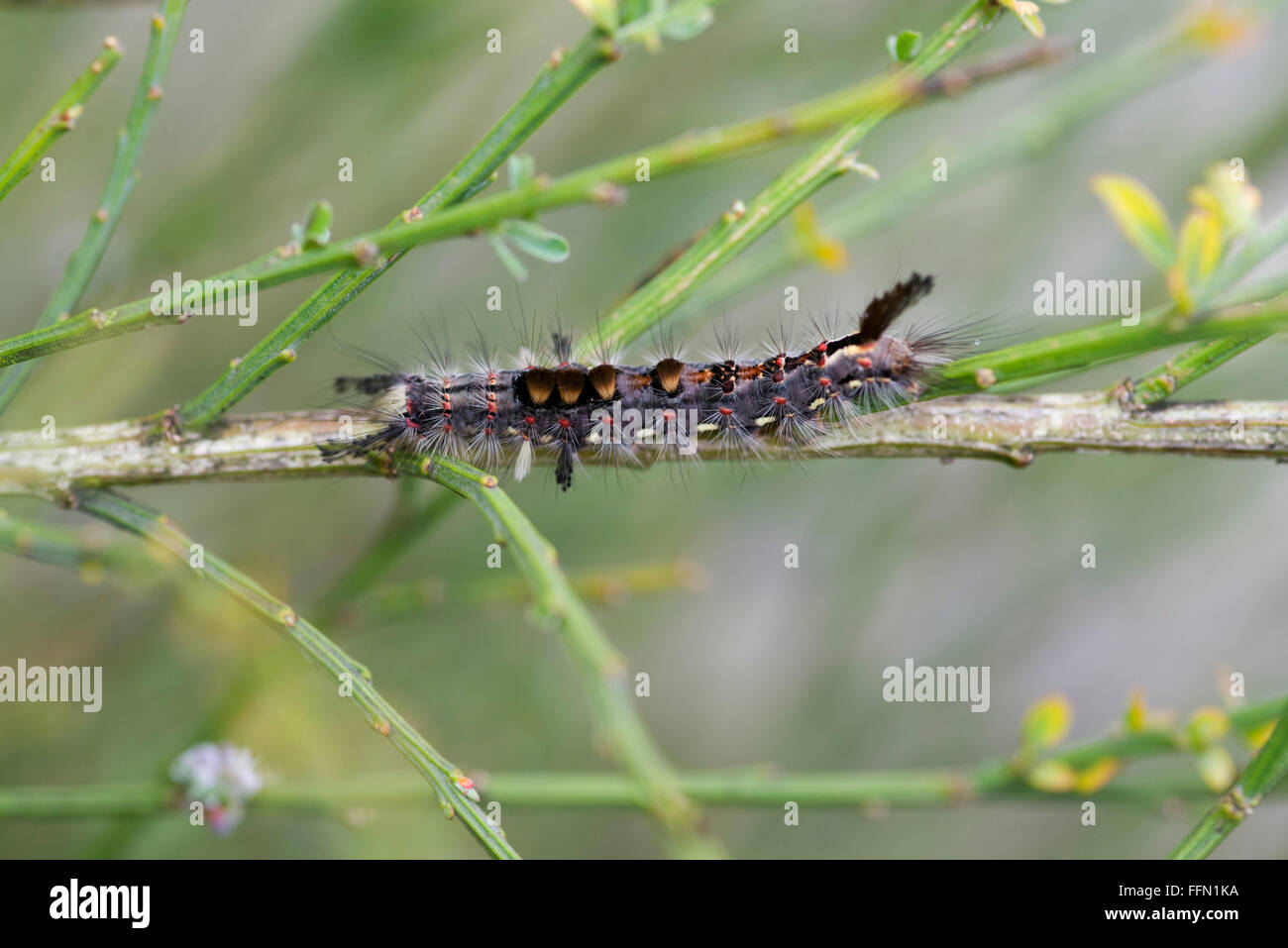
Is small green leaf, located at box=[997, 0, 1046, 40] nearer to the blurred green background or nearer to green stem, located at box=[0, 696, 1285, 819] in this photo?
the blurred green background

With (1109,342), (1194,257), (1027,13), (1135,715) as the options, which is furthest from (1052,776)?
(1027,13)

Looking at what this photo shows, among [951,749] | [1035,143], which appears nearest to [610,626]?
[951,749]

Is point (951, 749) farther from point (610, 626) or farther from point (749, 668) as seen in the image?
point (749, 668)

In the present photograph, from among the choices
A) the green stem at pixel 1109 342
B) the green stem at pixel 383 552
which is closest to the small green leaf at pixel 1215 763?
the green stem at pixel 1109 342

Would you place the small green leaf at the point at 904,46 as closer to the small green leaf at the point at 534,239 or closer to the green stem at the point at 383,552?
the small green leaf at the point at 534,239

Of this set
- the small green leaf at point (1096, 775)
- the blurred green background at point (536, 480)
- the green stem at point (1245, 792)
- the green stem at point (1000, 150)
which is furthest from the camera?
the blurred green background at point (536, 480)
